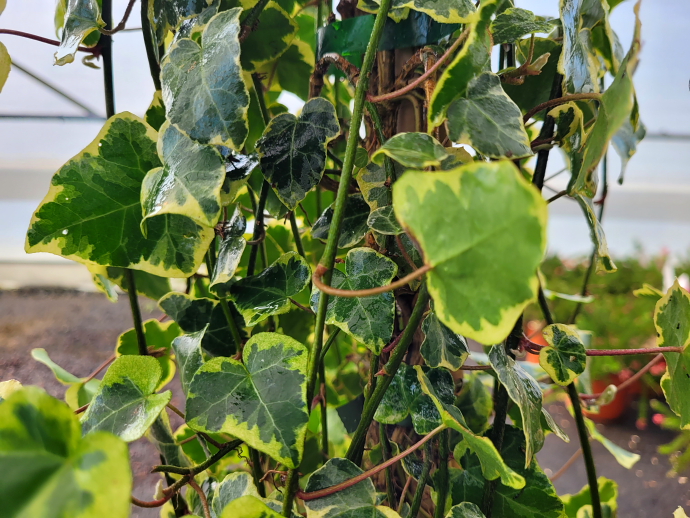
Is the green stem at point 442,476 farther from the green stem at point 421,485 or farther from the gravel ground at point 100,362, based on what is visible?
the gravel ground at point 100,362

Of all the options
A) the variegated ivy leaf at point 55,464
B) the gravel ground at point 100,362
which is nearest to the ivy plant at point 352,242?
the variegated ivy leaf at point 55,464

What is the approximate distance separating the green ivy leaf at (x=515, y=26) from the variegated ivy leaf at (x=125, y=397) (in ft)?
0.97

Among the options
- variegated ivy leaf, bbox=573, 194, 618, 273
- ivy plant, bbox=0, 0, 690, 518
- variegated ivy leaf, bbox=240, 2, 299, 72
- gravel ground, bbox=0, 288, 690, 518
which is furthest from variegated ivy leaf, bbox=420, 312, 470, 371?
gravel ground, bbox=0, 288, 690, 518

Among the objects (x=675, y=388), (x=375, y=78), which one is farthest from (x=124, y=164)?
(x=675, y=388)

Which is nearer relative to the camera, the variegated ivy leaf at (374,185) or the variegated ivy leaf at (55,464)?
the variegated ivy leaf at (55,464)

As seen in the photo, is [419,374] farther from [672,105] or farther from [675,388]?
[672,105]

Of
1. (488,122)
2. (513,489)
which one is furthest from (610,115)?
(513,489)

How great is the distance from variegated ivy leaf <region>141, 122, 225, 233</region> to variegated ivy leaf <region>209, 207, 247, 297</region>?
0.22ft

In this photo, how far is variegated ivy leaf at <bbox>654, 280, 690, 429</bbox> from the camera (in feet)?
1.07

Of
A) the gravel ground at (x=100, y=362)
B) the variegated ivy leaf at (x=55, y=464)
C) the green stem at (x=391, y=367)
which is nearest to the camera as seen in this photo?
the variegated ivy leaf at (x=55, y=464)

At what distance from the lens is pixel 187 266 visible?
1.08 ft

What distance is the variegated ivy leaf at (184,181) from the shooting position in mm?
252

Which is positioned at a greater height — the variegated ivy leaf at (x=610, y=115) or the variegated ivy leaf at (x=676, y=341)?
the variegated ivy leaf at (x=610, y=115)

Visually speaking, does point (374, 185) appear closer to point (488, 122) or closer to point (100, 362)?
point (488, 122)
